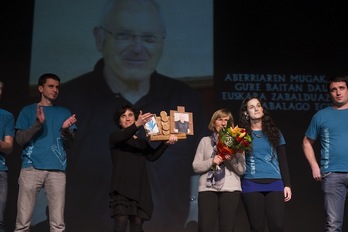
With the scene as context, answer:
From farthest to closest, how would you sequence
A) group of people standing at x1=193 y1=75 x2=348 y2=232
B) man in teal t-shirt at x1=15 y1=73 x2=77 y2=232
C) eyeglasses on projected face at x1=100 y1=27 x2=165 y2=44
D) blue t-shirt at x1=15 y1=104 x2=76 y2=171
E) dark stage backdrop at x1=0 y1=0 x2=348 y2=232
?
eyeglasses on projected face at x1=100 y1=27 x2=165 y2=44, dark stage backdrop at x1=0 y1=0 x2=348 y2=232, blue t-shirt at x1=15 y1=104 x2=76 y2=171, man in teal t-shirt at x1=15 y1=73 x2=77 y2=232, group of people standing at x1=193 y1=75 x2=348 y2=232

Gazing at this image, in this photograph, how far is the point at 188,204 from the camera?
4668 millimetres

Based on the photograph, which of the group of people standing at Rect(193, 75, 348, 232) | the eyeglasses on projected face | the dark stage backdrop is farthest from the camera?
the eyeglasses on projected face

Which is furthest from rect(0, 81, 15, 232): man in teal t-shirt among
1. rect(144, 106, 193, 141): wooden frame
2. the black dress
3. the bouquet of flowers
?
the bouquet of flowers

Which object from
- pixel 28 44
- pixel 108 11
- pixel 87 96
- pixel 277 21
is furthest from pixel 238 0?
pixel 28 44

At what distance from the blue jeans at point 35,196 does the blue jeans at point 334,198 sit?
5.88 ft

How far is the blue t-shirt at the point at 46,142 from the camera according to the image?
352cm

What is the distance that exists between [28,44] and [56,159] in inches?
69.2

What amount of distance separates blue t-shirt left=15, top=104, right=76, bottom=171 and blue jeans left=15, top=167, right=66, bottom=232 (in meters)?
0.06

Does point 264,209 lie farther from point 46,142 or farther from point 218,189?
point 46,142

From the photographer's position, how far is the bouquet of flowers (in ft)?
10.7

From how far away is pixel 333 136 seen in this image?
11.4ft

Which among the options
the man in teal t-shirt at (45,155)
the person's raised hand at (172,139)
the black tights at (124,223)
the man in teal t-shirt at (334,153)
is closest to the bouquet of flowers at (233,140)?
the person's raised hand at (172,139)

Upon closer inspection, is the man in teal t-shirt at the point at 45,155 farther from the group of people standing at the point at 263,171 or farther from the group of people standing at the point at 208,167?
the group of people standing at the point at 263,171

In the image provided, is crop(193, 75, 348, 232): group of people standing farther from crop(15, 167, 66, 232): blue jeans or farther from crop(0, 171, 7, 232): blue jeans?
crop(0, 171, 7, 232): blue jeans
